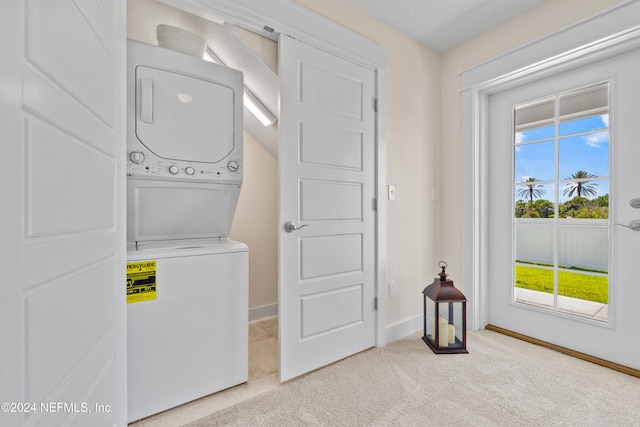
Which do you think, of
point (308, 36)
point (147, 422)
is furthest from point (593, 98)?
point (147, 422)

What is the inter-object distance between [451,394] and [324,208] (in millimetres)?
1214

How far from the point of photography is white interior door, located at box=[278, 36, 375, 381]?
1652mm

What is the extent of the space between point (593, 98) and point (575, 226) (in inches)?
32.3

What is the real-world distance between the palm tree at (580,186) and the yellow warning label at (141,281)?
99.6 inches

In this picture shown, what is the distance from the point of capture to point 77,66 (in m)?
0.81

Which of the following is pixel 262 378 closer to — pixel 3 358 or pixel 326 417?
pixel 326 417

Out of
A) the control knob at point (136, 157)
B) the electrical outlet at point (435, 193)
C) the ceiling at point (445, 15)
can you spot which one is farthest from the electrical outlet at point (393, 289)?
the ceiling at point (445, 15)

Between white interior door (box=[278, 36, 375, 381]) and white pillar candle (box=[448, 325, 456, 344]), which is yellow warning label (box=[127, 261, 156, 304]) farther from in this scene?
white pillar candle (box=[448, 325, 456, 344])

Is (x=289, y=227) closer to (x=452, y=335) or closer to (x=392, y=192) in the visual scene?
(x=392, y=192)

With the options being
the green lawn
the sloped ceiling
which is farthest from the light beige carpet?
the sloped ceiling

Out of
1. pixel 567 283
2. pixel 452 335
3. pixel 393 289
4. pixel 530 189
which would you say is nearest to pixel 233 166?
pixel 393 289

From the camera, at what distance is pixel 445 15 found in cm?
201

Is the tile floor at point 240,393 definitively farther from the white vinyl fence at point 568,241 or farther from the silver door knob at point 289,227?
the white vinyl fence at point 568,241

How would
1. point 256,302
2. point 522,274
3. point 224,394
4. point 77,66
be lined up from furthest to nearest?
point 256,302, point 522,274, point 224,394, point 77,66
